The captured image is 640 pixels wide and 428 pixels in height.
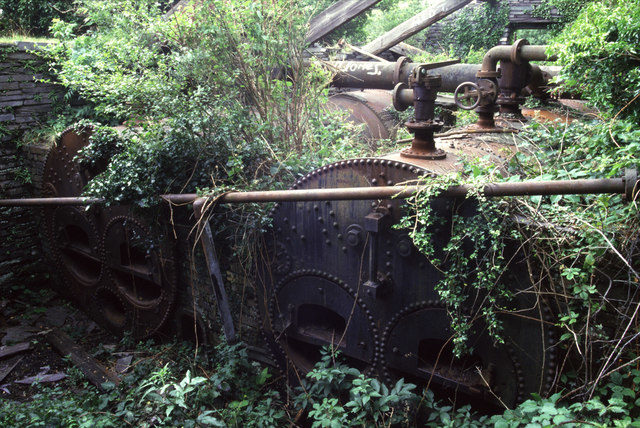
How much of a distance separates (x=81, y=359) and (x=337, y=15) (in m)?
6.45

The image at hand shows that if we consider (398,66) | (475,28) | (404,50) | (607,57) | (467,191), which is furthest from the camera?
(475,28)

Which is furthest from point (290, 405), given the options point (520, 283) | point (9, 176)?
point (9, 176)

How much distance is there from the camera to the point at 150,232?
510cm

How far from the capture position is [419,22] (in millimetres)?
8586

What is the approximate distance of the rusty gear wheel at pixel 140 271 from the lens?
5.30 meters

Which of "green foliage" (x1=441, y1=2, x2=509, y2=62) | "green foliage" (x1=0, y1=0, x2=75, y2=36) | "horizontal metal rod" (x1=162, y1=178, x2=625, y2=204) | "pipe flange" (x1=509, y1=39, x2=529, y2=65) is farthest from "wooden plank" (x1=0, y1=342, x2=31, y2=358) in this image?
"green foliage" (x1=441, y1=2, x2=509, y2=62)

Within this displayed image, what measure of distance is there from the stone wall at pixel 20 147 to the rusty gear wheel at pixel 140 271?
219cm

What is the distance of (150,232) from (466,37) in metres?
11.7

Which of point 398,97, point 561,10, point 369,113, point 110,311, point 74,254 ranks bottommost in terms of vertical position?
point 110,311

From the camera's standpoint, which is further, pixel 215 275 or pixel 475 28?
pixel 475 28

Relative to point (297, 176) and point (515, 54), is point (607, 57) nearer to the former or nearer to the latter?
point (515, 54)

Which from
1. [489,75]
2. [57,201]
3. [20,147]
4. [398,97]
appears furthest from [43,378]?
[489,75]

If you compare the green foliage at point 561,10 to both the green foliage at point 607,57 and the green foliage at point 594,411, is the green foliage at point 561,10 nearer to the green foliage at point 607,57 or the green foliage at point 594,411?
the green foliage at point 607,57

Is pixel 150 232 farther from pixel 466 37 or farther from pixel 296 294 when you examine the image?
pixel 466 37
